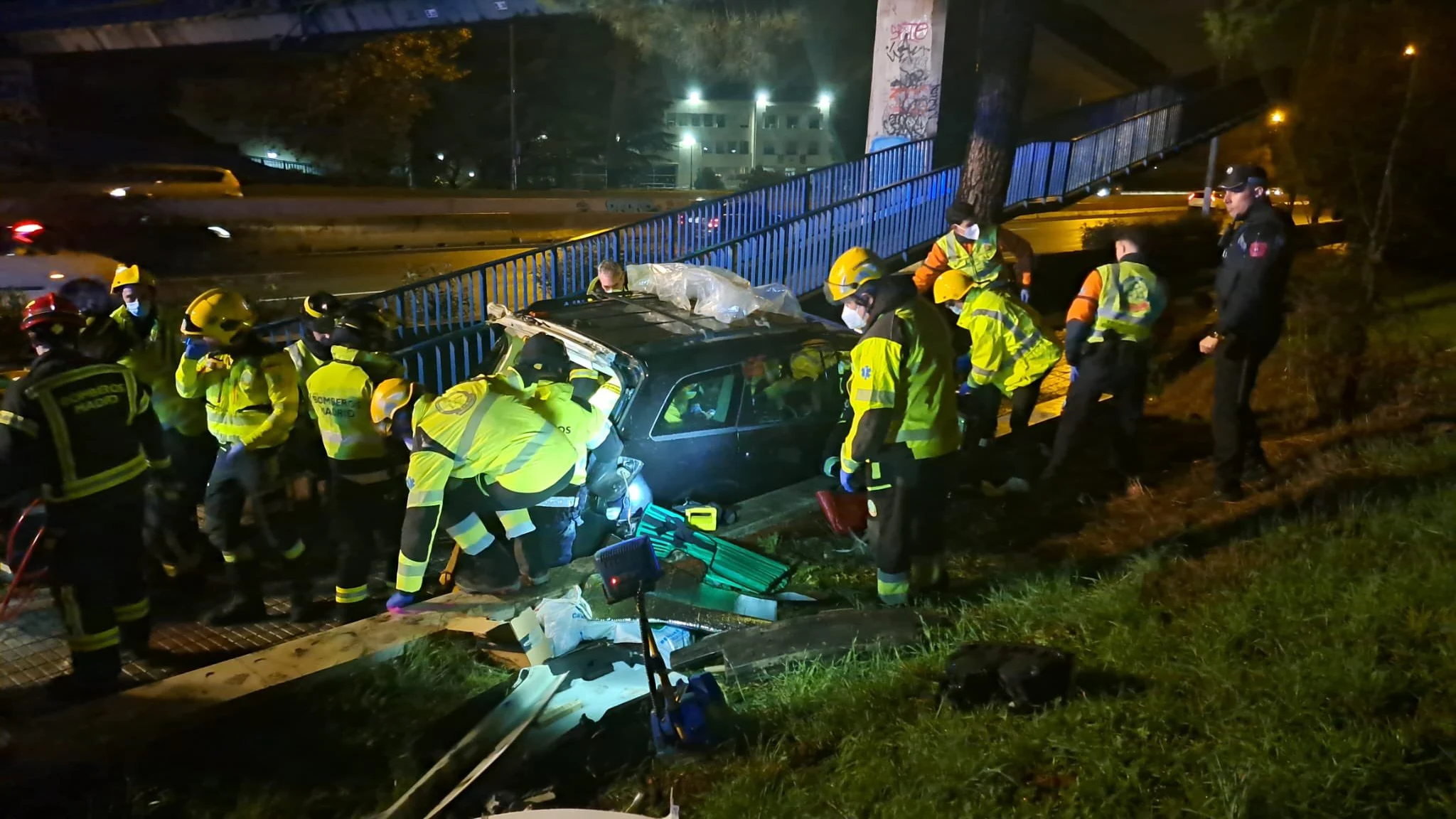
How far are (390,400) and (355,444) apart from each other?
53 centimetres

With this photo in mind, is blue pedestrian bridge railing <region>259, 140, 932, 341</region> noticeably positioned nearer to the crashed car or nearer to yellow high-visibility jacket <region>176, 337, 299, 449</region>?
yellow high-visibility jacket <region>176, 337, 299, 449</region>

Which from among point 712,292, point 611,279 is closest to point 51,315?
point 611,279

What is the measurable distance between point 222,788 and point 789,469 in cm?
Result: 326

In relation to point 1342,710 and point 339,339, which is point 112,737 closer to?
point 339,339

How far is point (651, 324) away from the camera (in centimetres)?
573

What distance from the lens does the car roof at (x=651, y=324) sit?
17.6ft

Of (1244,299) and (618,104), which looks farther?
(618,104)

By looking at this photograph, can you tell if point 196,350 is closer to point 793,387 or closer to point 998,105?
point 793,387

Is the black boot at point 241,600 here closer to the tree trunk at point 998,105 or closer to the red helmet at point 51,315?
the red helmet at point 51,315

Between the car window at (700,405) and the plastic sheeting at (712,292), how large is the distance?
0.84 meters

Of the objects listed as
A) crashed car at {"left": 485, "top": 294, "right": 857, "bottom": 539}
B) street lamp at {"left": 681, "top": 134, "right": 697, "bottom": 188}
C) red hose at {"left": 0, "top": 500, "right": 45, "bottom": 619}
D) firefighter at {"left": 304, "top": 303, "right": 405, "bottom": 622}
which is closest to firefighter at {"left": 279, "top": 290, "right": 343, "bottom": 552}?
firefighter at {"left": 304, "top": 303, "right": 405, "bottom": 622}

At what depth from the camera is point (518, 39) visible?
31125 mm

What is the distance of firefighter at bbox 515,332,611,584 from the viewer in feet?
16.7

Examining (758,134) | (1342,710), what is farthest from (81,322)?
(758,134)
